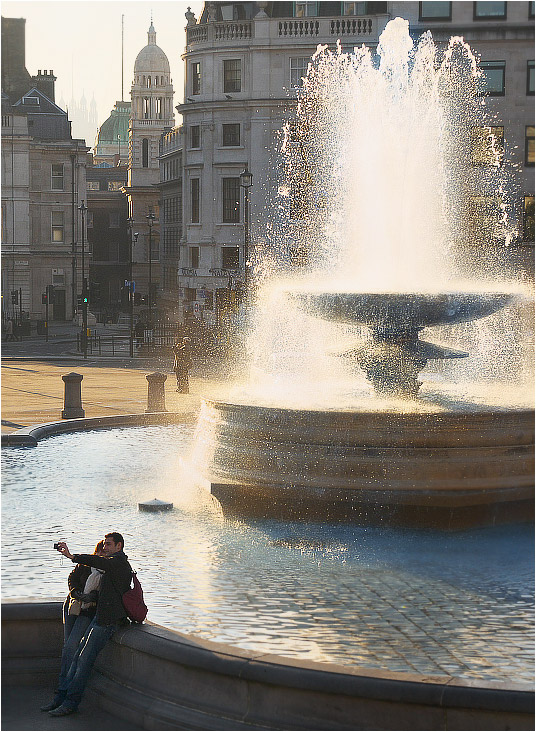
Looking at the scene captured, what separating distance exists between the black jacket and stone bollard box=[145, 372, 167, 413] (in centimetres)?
1473

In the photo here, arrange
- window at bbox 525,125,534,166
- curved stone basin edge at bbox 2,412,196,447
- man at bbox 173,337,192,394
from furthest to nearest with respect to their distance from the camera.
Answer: window at bbox 525,125,534,166 < man at bbox 173,337,192,394 < curved stone basin edge at bbox 2,412,196,447

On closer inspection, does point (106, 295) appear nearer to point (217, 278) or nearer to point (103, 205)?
point (103, 205)

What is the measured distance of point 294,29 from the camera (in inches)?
2251

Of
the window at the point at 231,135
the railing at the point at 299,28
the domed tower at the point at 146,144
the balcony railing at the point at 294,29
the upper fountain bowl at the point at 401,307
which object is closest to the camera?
the upper fountain bowl at the point at 401,307

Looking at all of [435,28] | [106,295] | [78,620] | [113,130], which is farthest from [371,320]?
[113,130]

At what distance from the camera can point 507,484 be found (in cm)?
1223

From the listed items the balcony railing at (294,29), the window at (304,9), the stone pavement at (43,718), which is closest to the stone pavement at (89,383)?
the stone pavement at (43,718)

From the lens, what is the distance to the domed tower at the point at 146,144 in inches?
4584

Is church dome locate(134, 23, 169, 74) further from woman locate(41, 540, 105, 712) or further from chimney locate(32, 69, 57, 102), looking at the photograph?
woman locate(41, 540, 105, 712)

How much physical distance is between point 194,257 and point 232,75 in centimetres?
933

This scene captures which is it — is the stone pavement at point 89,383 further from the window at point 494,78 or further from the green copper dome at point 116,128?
the green copper dome at point 116,128

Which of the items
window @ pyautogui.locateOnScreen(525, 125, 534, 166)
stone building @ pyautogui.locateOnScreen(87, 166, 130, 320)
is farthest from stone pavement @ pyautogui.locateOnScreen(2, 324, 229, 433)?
stone building @ pyautogui.locateOnScreen(87, 166, 130, 320)

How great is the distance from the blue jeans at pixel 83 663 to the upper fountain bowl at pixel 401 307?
686 cm

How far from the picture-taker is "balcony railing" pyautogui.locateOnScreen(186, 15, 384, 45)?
2199 inches
